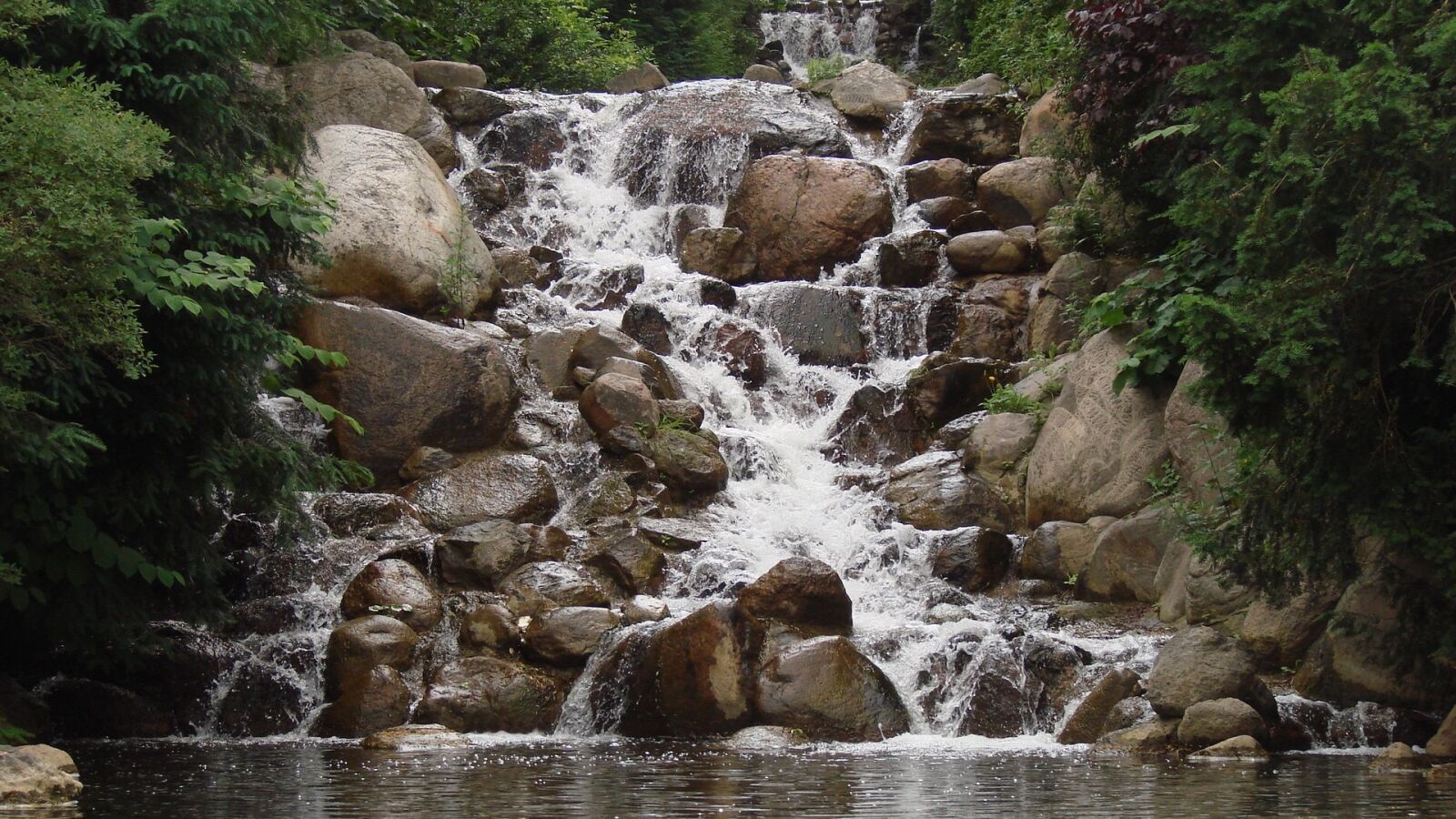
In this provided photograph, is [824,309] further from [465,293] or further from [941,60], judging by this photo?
[941,60]

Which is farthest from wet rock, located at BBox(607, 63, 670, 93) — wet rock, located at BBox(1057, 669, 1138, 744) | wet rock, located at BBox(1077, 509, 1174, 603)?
wet rock, located at BBox(1057, 669, 1138, 744)

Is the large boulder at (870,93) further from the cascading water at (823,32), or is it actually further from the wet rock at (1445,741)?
the wet rock at (1445,741)

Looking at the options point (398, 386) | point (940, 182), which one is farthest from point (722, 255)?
point (398, 386)

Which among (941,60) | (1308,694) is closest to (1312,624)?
(1308,694)

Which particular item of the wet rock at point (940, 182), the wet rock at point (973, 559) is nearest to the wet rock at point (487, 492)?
the wet rock at point (973, 559)

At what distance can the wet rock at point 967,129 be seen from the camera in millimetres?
21547

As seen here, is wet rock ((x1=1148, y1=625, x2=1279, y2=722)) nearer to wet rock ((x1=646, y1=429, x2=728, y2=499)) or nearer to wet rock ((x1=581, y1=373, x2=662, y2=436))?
wet rock ((x1=646, y1=429, x2=728, y2=499))

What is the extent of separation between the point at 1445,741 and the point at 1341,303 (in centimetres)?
259

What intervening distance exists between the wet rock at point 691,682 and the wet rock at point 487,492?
381 centimetres

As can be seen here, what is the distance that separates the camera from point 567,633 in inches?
432

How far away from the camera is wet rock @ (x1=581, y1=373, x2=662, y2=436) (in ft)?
48.4

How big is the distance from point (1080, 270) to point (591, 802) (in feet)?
36.7

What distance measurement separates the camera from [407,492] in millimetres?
13789

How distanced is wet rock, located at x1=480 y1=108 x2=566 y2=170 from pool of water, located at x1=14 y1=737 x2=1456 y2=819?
13973 millimetres
